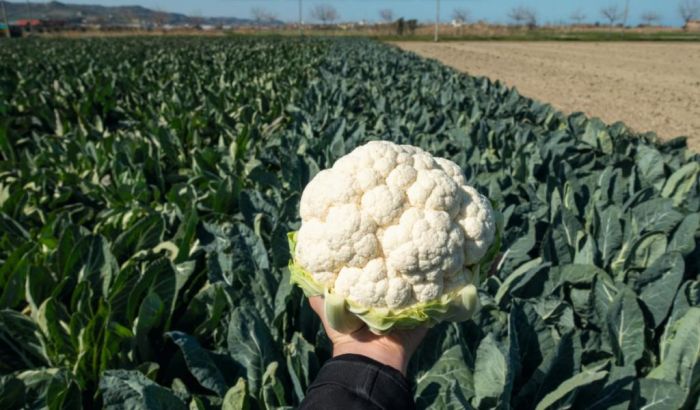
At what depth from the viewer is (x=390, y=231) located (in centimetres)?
143

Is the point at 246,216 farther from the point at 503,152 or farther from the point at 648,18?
the point at 648,18

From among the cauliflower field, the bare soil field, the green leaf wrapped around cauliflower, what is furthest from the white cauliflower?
the bare soil field

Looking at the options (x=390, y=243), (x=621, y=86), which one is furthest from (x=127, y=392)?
(x=621, y=86)

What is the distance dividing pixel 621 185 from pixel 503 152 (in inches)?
41.1

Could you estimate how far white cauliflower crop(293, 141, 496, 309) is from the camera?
1388 millimetres

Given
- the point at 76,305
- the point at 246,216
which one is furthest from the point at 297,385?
the point at 246,216

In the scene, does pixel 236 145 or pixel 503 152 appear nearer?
pixel 503 152

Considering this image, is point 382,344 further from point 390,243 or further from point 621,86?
point 621,86

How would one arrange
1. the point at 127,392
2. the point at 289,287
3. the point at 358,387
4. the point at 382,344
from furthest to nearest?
the point at 289,287, the point at 127,392, the point at 382,344, the point at 358,387

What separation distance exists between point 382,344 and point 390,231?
314mm

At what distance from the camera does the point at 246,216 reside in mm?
3033

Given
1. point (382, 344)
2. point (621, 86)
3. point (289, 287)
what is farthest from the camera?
point (621, 86)

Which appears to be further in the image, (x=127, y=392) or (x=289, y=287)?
(x=289, y=287)

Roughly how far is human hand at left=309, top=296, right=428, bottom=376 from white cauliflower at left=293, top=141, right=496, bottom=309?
0.33 ft
